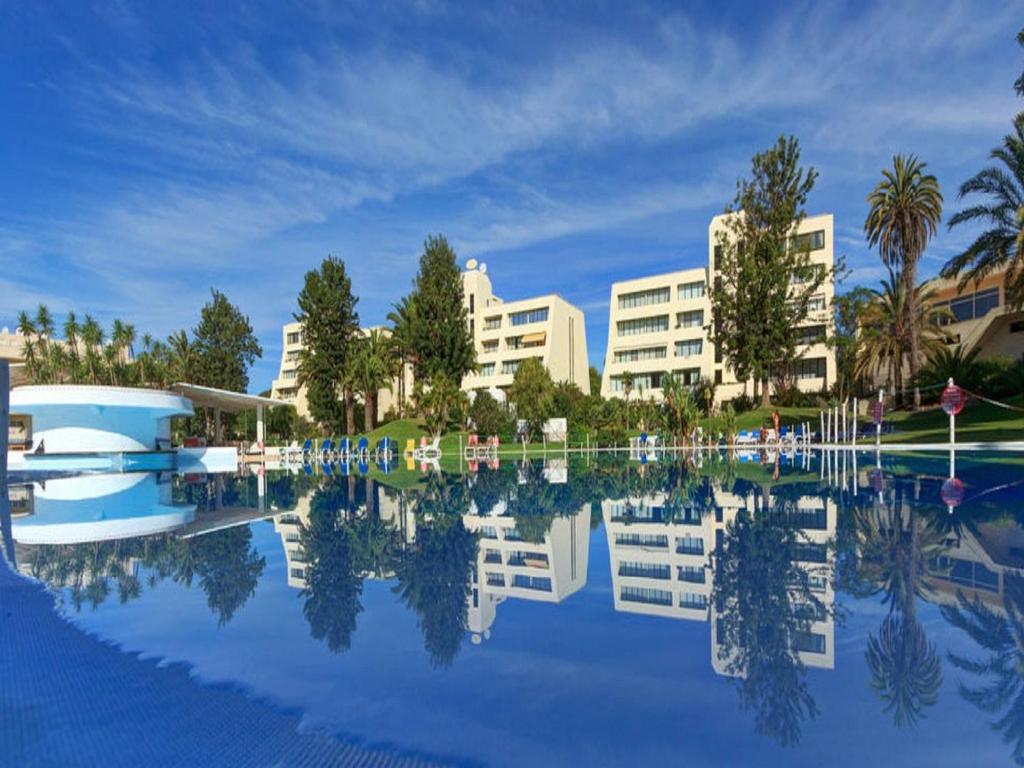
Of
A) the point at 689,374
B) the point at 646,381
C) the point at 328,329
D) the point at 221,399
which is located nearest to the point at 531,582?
the point at 221,399

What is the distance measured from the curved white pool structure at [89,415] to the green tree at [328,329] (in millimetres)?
19445

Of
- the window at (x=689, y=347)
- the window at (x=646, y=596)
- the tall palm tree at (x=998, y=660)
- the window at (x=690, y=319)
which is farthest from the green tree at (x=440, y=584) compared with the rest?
the window at (x=690, y=319)

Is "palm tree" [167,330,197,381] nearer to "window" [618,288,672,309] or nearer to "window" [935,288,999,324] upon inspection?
"window" [618,288,672,309]

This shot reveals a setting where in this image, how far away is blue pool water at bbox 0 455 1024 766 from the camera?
270 centimetres

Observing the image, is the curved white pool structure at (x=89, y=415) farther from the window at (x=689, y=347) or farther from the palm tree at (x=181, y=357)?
the window at (x=689, y=347)

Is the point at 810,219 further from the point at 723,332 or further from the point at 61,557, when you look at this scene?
the point at 61,557

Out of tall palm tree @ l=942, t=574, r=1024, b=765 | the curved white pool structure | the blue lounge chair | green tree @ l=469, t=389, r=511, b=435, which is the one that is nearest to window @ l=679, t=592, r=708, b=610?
tall palm tree @ l=942, t=574, r=1024, b=765

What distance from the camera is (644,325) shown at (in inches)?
2120

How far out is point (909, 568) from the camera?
5.29m

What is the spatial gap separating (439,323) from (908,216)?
28.5 metres

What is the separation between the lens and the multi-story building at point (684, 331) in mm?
45594

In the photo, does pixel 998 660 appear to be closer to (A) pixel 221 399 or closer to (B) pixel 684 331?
(A) pixel 221 399

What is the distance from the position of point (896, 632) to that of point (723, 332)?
36.8 metres

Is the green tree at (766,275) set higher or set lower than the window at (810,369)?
higher
